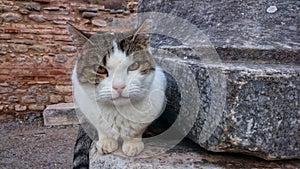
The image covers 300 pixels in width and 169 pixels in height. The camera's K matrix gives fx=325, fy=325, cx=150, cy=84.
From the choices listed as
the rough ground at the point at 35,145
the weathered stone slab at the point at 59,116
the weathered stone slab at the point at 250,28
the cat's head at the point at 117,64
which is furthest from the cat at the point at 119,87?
the weathered stone slab at the point at 59,116

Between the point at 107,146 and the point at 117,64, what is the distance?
236mm

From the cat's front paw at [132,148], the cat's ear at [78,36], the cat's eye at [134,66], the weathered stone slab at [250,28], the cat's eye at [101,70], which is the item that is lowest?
the cat's front paw at [132,148]

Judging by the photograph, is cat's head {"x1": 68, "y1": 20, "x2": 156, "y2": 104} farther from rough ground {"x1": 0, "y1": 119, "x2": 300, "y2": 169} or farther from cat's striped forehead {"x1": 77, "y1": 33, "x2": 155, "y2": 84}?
rough ground {"x1": 0, "y1": 119, "x2": 300, "y2": 169}

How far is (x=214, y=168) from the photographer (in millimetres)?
764

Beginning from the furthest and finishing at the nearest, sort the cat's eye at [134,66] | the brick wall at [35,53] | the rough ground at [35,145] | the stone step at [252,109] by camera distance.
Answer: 1. the brick wall at [35,53]
2. the rough ground at [35,145]
3. the cat's eye at [134,66]
4. the stone step at [252,109]

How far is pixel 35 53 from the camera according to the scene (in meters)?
3.67

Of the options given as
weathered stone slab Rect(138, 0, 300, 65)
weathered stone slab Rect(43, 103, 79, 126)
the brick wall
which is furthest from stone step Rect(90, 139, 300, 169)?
the brick wall

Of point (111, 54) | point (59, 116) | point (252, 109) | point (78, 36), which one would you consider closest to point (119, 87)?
point (111, 54)

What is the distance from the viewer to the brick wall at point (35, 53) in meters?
3.59

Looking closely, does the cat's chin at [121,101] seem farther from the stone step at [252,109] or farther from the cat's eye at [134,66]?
the stone step at [252,109]

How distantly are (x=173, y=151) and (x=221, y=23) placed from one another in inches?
15.2

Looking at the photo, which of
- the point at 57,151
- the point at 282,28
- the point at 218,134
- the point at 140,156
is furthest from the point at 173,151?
the point at 57,151

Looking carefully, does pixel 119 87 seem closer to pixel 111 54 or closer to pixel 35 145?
pixel 111 54

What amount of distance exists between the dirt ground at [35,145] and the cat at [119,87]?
4.96 feet
